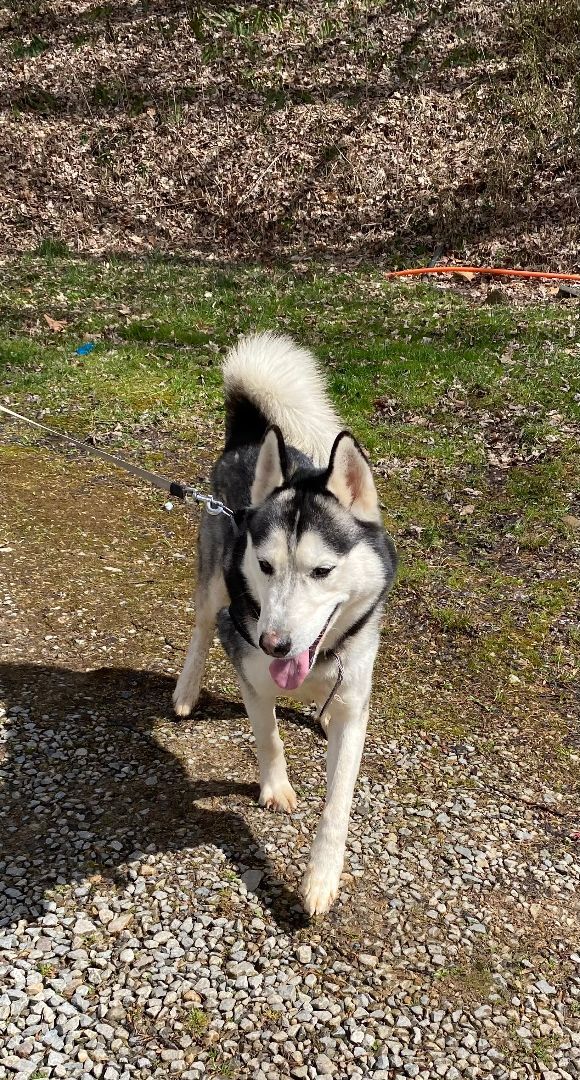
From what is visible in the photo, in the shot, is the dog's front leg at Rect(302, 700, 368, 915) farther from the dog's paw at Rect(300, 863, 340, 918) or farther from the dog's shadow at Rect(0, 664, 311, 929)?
the dog's shadow at Rect(0, 664, 311, 929)

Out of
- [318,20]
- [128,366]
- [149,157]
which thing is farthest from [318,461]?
[318,20]

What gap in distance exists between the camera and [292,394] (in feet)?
13.5

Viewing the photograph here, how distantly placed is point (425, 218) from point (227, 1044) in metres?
13.3

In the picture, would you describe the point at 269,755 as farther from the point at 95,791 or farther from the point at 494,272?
the point at 494,272

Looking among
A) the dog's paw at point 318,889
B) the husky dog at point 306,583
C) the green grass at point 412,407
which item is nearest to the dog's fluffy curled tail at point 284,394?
the husky dog at point 306,583

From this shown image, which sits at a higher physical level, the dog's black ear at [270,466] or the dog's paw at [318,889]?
the dog's black ear at [270,466]

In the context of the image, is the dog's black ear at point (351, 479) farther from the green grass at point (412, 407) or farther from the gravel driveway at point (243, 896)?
the green grass at point (412, 407)

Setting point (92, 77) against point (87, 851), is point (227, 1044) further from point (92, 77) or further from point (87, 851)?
point (92, 77)

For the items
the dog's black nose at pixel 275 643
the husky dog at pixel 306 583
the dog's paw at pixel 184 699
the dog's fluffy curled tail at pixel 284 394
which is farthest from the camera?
the dog's paw at pixel 184 699

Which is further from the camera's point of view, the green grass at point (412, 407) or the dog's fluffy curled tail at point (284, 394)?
the green grass at point (412, 407)

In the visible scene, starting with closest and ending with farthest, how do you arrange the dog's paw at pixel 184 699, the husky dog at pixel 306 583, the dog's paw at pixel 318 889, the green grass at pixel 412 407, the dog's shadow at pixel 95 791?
the husky dog at pixel 306 583, the dog's paw at pixel 318 889, the dog's shadow at pixel 95 791, the dog's paw at pixel 184 699, the green grass at pixel 412 407

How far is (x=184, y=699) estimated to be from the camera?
15.1 ft

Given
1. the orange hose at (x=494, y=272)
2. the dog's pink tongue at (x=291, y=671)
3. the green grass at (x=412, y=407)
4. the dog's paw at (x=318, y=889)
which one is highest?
the dog's pink tongue at (x=291, y=671)

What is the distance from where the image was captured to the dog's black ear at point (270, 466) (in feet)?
10.8
